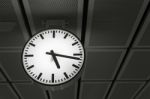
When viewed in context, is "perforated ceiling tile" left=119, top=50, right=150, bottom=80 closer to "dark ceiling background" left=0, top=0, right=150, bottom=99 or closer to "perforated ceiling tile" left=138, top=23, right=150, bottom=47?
"dark ceiling background" left=0, top=0, right=150, bottom=99

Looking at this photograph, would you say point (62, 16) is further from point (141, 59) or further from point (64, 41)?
point (141, 59)

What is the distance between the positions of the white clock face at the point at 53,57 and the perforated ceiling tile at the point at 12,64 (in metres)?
0.81

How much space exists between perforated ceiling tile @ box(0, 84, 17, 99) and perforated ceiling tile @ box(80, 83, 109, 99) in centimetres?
108

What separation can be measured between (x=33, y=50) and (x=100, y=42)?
2.97ft

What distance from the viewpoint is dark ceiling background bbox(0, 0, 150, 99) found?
2197 millimetres

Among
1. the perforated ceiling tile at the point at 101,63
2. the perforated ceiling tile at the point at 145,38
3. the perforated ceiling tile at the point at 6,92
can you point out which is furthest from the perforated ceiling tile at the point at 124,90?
the perforated ceiling tile at the point at 6,92

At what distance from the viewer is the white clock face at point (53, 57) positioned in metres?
1.91

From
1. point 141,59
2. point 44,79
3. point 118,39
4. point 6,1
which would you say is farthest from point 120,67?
point 6,1

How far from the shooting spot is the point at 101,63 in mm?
2975

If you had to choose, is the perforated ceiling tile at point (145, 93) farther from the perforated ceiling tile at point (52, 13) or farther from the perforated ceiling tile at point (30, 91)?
the perforated ceiling tile at point (52, 13)

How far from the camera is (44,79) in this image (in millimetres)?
1908

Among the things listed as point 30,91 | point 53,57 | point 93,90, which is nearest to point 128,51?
point 93,90

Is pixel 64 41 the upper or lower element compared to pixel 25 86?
lower

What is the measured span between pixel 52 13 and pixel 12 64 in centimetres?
102
